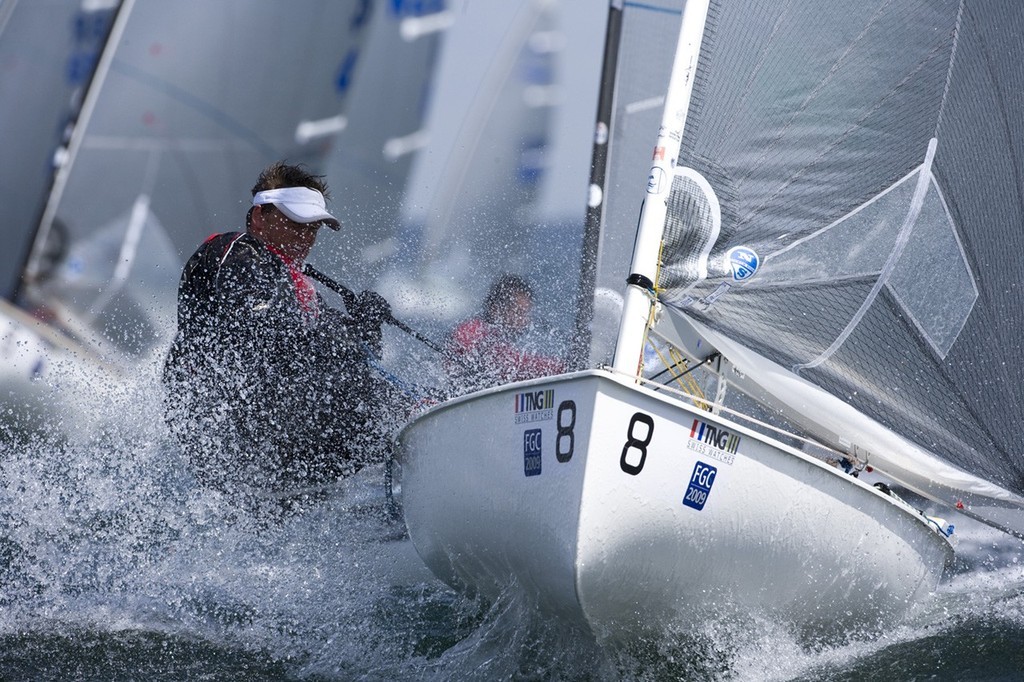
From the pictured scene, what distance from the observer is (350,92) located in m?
6.17

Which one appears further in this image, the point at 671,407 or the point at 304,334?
the point at 304,334

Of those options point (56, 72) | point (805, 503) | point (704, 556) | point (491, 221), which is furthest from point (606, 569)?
point (56, 72)

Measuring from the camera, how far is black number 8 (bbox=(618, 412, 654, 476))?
2.09 meters

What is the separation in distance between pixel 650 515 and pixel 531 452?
0.85 feet

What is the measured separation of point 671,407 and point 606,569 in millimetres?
326

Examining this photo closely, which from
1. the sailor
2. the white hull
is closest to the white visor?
the sailor

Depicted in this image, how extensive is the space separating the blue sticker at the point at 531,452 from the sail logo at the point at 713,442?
292mm

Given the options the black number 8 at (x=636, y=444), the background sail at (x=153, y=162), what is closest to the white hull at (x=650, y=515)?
the black number 8 at (x=636, y=444)

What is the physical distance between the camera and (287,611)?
98.7 inches

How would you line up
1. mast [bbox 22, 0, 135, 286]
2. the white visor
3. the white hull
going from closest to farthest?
1. the white hull
2. the white visor
3. mast [bbox 22, 0, 135, 286]

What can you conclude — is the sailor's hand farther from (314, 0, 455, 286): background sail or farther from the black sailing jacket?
(314, 0, 455, 286): background sail

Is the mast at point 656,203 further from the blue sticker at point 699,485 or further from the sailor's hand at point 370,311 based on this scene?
the sailor's hand at point 370,311

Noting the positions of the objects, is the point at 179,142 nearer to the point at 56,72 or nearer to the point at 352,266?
the point at 56,72

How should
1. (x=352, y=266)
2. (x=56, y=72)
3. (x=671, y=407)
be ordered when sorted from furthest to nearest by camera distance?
(x=352, y=266) < (x=56, y=72) < (x=671, y=407)
